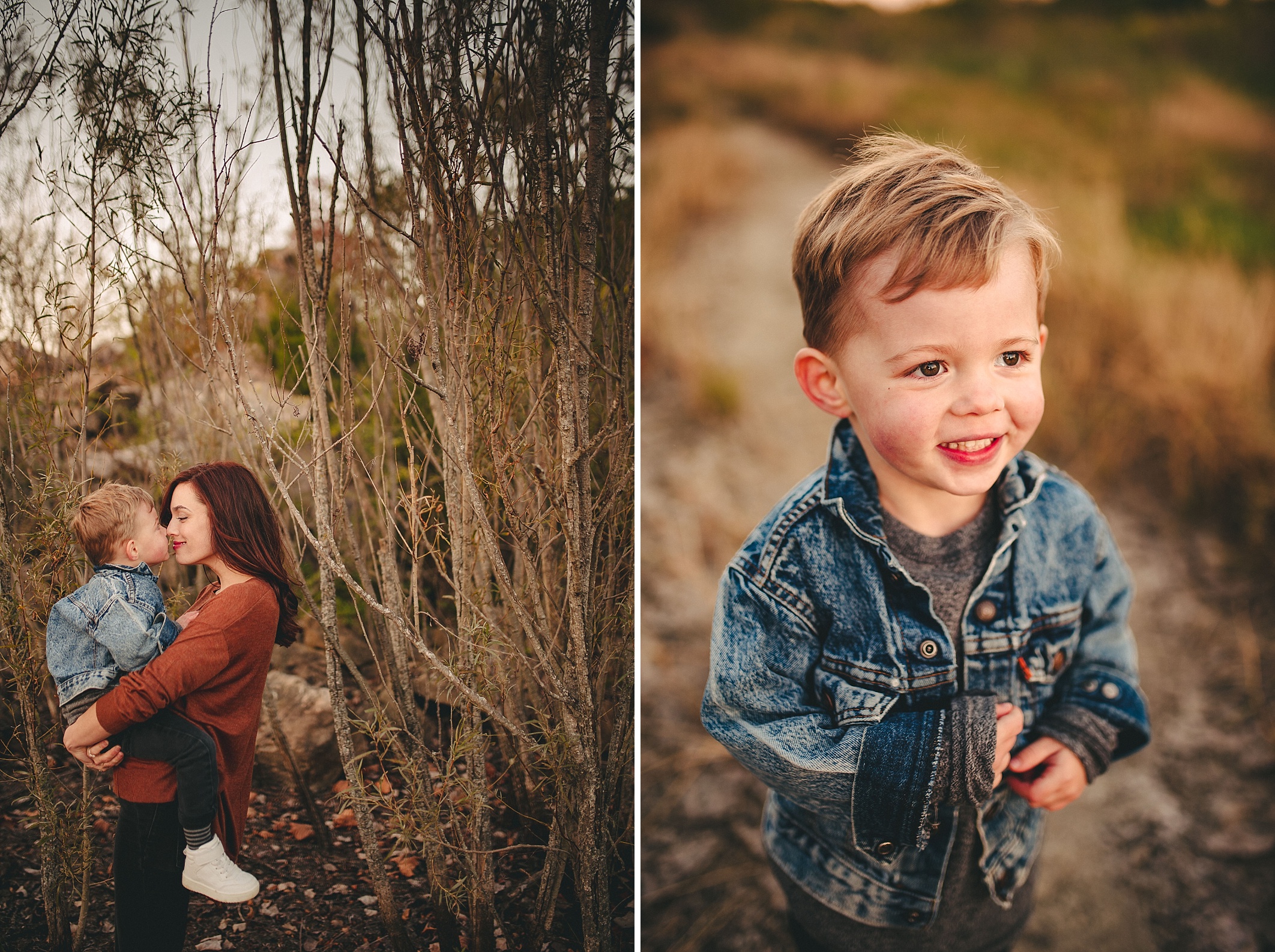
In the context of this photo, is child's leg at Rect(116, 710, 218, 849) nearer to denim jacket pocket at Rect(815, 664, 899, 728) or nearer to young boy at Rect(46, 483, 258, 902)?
young boy at Rect(46, 483, 258, 902)

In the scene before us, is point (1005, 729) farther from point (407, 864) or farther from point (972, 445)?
point (407, 864)

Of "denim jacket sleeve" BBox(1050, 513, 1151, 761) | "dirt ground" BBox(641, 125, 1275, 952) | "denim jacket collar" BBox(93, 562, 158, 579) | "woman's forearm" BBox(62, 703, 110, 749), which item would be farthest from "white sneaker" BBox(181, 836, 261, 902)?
"denim jacket sleeve" BBox(1050, 513, 1151, 761)

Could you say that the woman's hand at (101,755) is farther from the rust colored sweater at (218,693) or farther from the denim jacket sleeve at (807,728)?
the denim jacket sleeve at (807,728)

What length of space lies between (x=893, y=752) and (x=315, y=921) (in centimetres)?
113

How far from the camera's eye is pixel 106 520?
4.20 feet

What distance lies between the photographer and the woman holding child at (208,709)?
1.25 meters

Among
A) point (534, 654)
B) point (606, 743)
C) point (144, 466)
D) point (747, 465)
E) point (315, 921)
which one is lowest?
point (315, 921)

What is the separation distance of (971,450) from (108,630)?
147cm

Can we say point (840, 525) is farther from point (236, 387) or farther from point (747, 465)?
point (747, 465)

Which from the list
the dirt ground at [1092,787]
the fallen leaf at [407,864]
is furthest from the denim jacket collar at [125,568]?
the dirt ground at [1092,787]

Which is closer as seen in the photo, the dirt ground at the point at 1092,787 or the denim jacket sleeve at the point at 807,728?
the denim jacket sleeve at the point at 807,728

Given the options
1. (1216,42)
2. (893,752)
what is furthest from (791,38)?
(893,752)

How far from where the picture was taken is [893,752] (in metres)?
1.07

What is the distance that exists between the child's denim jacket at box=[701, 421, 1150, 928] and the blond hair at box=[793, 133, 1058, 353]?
0.26m
